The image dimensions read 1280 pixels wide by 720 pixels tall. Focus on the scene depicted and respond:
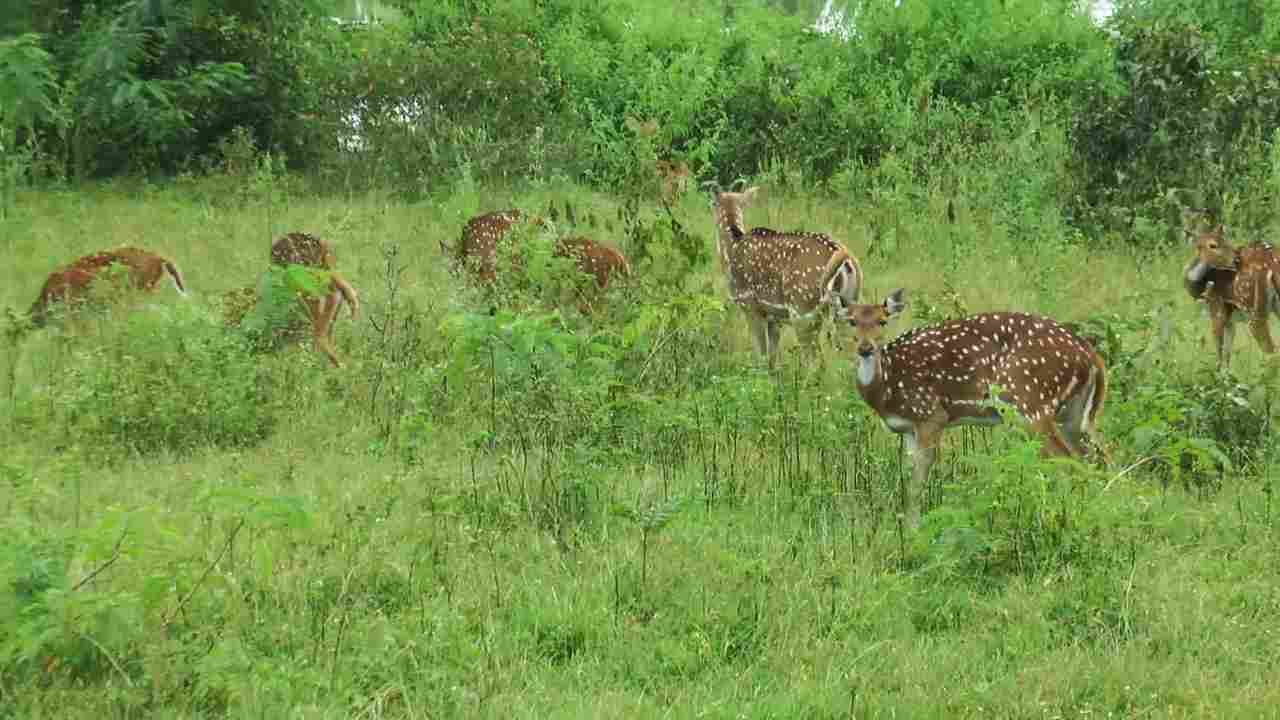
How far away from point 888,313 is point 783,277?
98.6 inches

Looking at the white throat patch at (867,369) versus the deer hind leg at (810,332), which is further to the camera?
the deer hind leg at (810,332)

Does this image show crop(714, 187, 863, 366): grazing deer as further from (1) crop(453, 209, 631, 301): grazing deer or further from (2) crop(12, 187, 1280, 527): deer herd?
(1) crop(453, 209, 631, 301): grazing deer

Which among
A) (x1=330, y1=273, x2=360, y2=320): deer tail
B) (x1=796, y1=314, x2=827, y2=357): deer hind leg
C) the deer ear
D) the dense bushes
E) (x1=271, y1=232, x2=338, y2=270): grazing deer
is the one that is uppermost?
the dense bushes

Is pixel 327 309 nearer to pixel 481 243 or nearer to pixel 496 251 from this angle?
pixel 496 251

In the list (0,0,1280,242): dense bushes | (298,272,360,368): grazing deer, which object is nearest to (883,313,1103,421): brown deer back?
(298,272,360,368): grazing deer

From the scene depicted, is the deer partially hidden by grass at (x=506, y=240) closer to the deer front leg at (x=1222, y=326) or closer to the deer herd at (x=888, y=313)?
the deer herd at (x=888, y=313)

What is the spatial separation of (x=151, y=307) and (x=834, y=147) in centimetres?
987

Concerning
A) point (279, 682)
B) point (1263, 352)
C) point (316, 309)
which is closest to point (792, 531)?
point (279, 682)

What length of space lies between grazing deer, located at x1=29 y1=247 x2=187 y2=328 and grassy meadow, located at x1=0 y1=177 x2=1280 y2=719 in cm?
25

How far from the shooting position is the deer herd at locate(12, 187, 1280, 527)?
8.13 metres

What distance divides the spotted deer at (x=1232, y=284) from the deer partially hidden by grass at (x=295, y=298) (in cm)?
606

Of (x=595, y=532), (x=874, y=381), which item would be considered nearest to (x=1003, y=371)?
(x=874, y=381)

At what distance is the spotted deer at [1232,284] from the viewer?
36.1 ft

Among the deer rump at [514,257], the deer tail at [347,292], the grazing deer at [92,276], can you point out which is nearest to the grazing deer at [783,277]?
the deer rump at [514,257]
